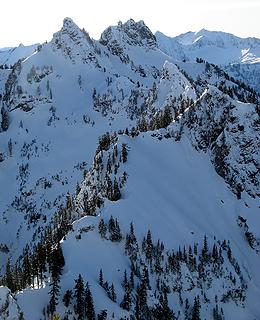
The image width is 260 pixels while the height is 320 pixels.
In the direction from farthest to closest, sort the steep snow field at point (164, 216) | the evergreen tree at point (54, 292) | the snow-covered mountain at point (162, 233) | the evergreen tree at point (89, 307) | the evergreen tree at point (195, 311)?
the evergreen tree at point (195, 311) < the steep snow field at point (164, 216) < the snow-covered mountain at point (162, 233) < the evergreen tree at point (89, 307) < the evergreen tree at point (54, 292)

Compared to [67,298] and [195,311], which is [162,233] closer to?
[195,311]

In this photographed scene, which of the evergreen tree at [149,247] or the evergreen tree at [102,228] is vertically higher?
the evergreen tree at [102,228]

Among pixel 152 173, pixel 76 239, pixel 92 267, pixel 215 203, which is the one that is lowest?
pixel 92 267

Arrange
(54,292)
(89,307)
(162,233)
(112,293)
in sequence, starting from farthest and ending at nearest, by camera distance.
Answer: (162,233)
(112,293)
(54,292)
(89,307)

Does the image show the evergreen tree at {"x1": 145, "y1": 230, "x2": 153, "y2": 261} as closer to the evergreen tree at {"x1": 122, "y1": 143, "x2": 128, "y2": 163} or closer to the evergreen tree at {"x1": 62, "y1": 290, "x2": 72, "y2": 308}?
the evergreen tree at {"x1": 62, "y1": 290, "x2": 72, "y2": 308}

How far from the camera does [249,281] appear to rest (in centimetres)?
13388

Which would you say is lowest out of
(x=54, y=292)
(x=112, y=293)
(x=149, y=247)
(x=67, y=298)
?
(x=67, y=298)

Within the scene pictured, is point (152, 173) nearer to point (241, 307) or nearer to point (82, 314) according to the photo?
point (241, 307)

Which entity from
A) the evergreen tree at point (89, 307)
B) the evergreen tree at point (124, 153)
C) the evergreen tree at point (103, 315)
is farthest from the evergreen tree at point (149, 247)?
the evergreen tree at point (124, 153)

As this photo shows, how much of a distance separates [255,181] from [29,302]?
315 feet

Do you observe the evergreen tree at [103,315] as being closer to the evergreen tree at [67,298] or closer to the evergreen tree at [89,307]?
the evergreen tree at [89,307]

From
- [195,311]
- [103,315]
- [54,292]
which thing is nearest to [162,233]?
[195,311]

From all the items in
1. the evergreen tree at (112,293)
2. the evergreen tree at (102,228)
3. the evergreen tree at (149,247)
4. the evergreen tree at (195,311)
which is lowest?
the evergreen tree at (195,311)

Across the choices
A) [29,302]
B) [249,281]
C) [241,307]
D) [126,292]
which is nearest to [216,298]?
[241,307]
